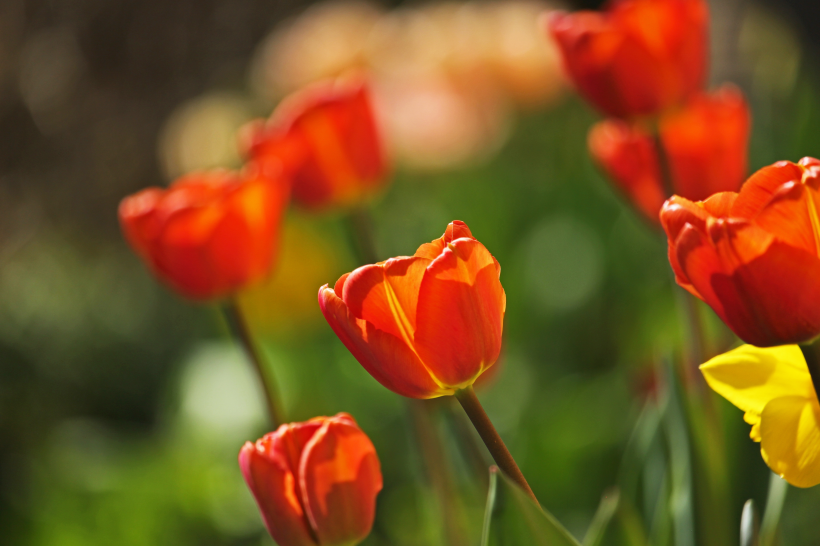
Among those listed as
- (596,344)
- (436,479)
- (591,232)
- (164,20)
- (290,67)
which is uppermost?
(164,20)

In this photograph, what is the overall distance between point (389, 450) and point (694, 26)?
60 centimetres

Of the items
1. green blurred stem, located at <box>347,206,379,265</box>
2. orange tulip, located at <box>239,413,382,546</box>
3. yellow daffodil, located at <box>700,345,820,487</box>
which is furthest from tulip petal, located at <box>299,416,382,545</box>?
green blurred stem, located at <box>347,206,379,265</box>

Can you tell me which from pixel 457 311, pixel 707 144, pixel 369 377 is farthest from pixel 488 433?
pixel 369 377

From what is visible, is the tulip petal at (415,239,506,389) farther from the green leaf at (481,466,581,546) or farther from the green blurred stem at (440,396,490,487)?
the green blurred stem at (440,396,490,487)

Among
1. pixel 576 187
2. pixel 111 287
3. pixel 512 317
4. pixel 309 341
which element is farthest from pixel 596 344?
pixel 111 287

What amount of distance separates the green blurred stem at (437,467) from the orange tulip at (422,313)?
208mm

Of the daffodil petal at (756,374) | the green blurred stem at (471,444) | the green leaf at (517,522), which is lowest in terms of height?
the green blurred stem at (471,444)

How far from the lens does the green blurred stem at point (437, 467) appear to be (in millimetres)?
414

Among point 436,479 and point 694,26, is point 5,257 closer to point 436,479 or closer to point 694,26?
point 436,479

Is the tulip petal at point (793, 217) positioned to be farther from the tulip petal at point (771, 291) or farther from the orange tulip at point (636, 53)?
the orange tulip at point (636, 53)

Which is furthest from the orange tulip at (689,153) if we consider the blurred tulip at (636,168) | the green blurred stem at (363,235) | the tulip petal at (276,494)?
the tulip petal at (276,494)

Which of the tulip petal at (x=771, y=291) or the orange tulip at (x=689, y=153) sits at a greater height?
the tulip petal at (x=771, y=291)

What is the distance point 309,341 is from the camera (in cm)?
107

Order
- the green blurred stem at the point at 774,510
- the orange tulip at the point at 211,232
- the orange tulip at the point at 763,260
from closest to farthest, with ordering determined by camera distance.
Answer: the orange tulip at the point at 763,260 < the green blurred stem at the point at 774,510 < the orange tulip at the point at 211,232
